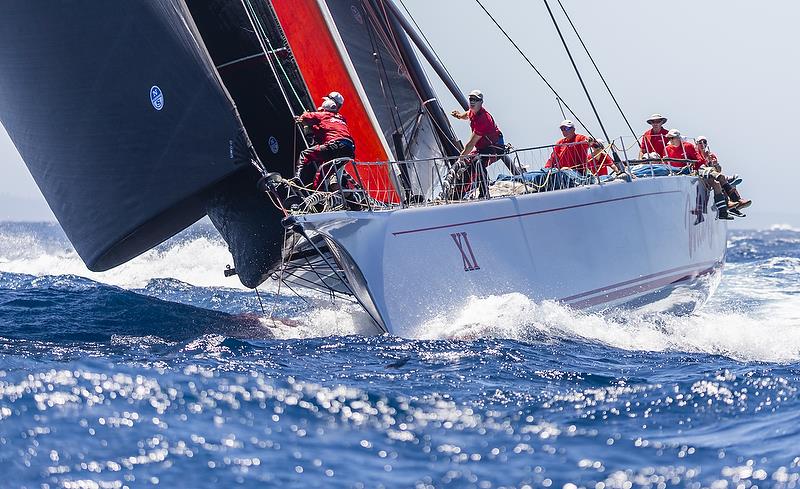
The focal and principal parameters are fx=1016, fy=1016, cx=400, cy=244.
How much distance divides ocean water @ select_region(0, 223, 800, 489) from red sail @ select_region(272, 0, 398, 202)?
57.5 inches

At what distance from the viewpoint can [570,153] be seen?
993 cm

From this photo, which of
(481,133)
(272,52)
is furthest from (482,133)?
(272,52)

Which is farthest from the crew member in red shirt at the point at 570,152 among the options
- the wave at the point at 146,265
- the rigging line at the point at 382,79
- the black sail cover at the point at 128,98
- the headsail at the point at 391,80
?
the wave at the point at 146,265

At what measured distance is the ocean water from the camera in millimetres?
3967

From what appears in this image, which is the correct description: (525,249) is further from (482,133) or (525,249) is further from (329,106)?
(329,106)

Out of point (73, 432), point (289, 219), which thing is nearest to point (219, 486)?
point (73, 432)

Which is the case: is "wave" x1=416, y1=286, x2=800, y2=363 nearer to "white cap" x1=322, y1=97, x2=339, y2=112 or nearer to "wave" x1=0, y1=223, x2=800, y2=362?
"wave" x1=0, y1=223, x2=800, y2=362

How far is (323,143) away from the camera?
7.41 metres

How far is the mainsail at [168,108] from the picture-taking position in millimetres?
7367

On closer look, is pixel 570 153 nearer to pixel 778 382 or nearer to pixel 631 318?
pixel 631 318

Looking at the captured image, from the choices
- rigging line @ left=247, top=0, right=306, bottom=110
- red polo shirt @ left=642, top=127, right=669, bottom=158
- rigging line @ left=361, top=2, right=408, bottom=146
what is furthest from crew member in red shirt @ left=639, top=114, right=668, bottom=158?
rigging line @ left=247, top=0, right=306, bottom=110

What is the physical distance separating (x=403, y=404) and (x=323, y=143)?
299 centimetres

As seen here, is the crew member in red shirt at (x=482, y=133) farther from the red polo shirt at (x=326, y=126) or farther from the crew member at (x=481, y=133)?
the red polo shirt at (x=326, y=126)

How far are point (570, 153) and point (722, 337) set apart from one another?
262 cm
